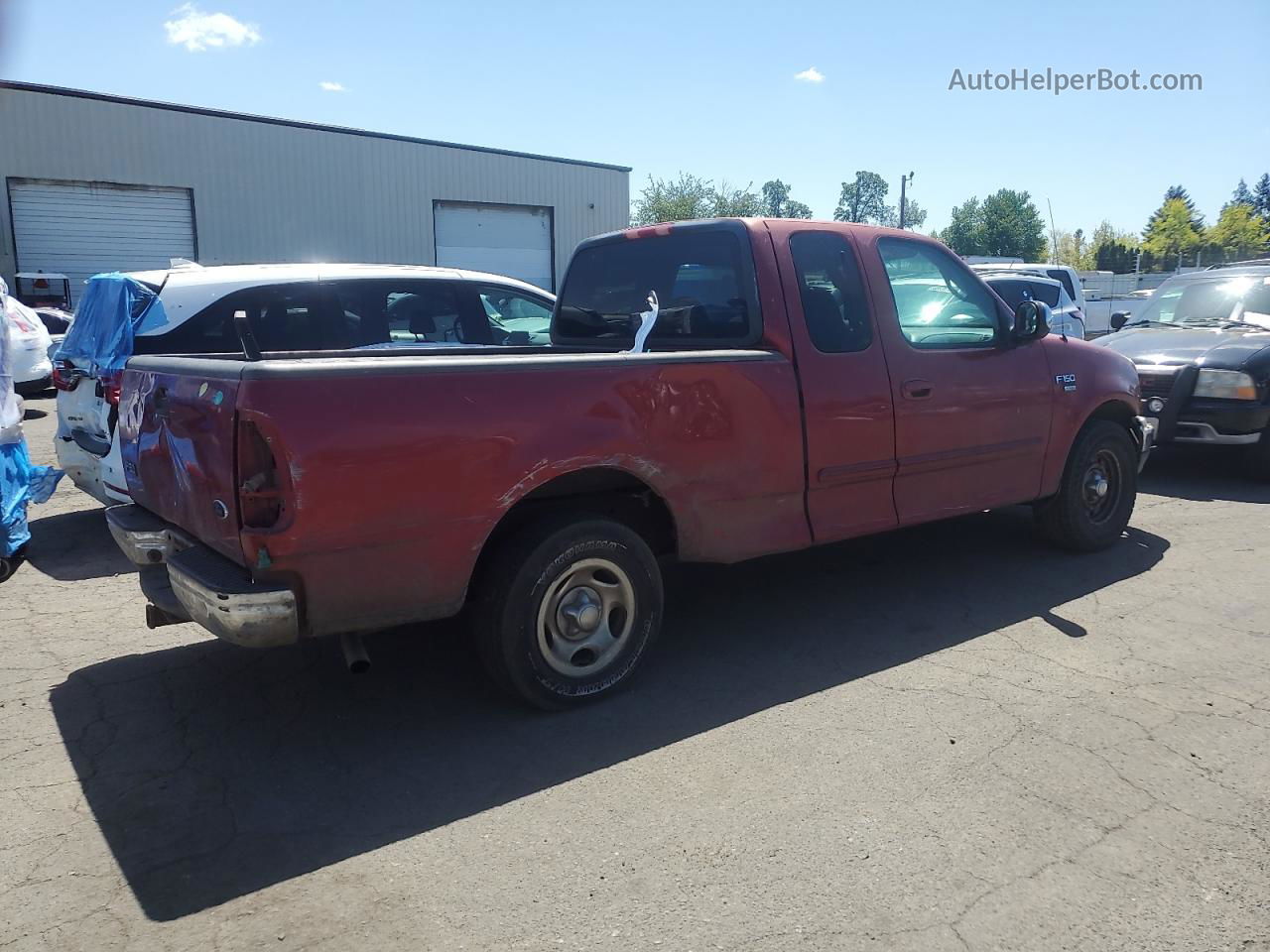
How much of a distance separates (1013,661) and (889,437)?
48.6 inches

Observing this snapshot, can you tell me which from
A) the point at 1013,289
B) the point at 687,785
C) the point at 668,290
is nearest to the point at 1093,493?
the point at 668,290

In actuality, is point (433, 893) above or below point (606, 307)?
below

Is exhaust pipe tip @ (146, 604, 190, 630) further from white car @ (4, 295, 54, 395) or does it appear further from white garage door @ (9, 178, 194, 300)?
white garage door @ (9, 178, 194, 300)

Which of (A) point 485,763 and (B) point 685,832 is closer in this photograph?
(B) point 685,832

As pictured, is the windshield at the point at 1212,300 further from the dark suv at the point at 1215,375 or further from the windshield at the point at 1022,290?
the windshield at the point at 1022,290

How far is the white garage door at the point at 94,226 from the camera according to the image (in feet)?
73.2

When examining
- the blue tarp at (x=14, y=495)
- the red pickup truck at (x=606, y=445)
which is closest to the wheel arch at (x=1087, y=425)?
the red pickup truck at (x=606, y=445)

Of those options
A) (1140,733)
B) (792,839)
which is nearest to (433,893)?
(792,839)

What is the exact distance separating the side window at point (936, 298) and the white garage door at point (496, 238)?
24.2 m

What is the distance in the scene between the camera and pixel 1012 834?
3055 millimetres

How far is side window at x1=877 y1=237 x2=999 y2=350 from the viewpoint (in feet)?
16.9

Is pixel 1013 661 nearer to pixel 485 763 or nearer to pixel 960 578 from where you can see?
pixel 960 578

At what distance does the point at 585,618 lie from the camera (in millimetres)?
3955

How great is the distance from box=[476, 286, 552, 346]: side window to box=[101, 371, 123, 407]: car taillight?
8.35ft
